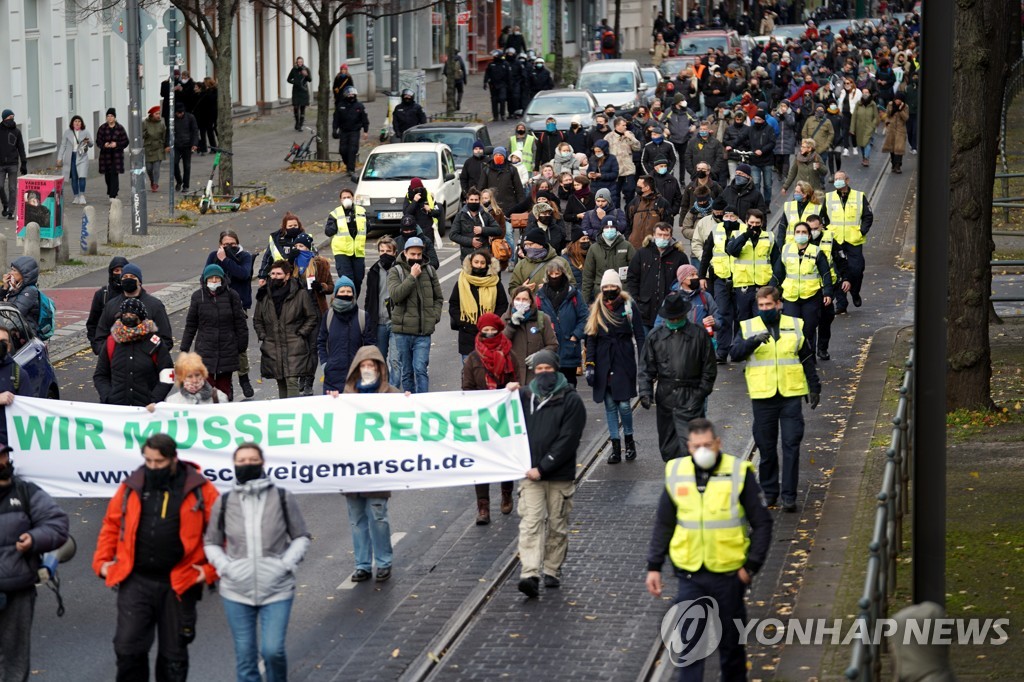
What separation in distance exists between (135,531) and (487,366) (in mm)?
4613

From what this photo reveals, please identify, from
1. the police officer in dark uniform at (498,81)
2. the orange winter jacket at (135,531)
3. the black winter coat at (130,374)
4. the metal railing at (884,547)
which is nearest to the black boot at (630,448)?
the metal railing at (884,547)

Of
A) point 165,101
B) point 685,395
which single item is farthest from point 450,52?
point 685,395

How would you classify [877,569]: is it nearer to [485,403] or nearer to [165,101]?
[485,403]

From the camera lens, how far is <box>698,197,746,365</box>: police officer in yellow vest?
19000 millimetres

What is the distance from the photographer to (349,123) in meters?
36.8

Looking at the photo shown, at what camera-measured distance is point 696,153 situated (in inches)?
1137

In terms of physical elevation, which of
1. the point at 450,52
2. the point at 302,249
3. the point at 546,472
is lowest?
the point at 546,472

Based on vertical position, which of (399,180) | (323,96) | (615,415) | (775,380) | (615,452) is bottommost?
(615,452)

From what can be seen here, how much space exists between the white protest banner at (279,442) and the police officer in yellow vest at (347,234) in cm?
886

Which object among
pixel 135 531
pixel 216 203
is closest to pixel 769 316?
pixel 135 531

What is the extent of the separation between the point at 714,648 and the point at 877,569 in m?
1.36

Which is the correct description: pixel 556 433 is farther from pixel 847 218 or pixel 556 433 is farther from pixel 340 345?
pixel 847 218

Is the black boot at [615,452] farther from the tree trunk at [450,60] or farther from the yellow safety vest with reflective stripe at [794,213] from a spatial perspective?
the tree trunk at [450,60]

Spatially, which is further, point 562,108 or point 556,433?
point 562,108
